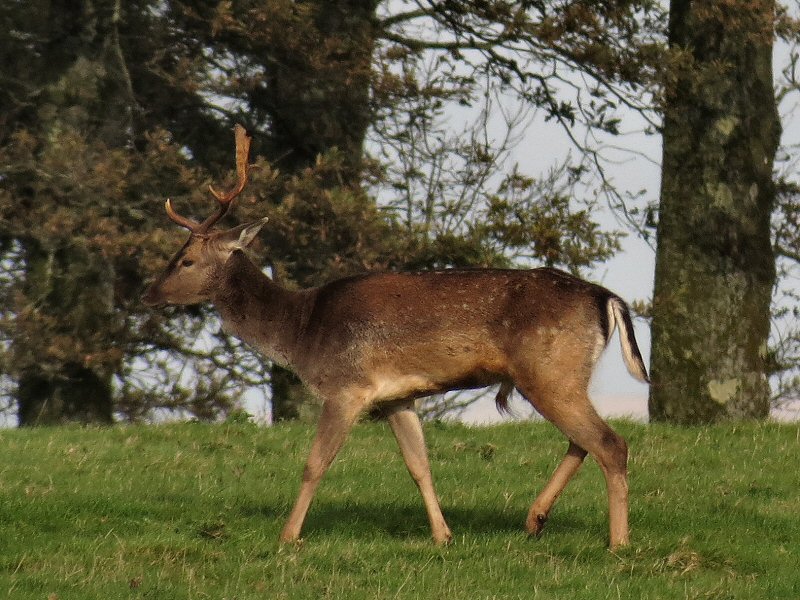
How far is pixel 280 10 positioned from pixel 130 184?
271 cm

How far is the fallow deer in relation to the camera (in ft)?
27.2

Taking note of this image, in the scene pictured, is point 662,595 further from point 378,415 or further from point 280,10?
point 280,10

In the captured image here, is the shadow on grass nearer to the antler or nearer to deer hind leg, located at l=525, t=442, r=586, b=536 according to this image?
deer hind leg, located at l=525, t=442, r=586, b=536

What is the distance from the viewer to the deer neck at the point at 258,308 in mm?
9141

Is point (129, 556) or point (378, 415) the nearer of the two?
point (129, 556)

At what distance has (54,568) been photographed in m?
7.58

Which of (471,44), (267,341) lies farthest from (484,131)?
(267,341)

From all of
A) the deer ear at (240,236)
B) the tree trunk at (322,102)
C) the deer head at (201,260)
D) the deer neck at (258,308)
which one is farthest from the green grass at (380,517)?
the tree trunk at (322,102)

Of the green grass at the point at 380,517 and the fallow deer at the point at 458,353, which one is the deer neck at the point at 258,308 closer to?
the fallow deer at the point at 458,353

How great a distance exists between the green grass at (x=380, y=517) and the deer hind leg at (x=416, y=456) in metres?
0.16

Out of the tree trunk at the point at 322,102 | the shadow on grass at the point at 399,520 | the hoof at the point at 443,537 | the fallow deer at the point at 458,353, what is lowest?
the hoof at the point at 443,537

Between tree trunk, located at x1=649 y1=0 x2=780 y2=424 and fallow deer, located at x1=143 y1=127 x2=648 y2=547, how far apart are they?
667 centimetres

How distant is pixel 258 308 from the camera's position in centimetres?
931

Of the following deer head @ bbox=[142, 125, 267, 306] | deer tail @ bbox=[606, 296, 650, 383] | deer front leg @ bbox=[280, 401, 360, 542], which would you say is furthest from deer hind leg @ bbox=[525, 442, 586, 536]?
deer head @ bbox=[142, 125, 267, 306]
